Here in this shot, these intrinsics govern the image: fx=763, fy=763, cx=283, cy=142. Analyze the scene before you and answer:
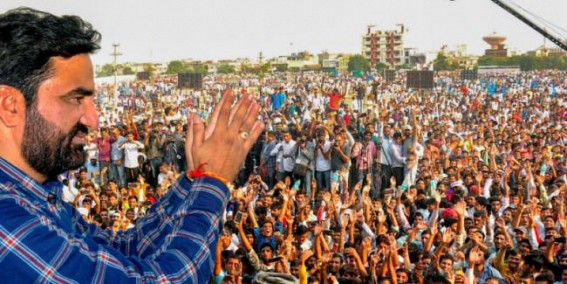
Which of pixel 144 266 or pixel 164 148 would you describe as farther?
pixel 164 148

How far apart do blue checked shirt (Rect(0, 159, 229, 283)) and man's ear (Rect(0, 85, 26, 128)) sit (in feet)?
0.20

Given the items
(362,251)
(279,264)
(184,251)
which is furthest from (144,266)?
(362,251)

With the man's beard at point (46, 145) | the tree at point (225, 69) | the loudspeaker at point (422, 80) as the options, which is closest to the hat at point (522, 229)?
the man's beard at point (46, 145)

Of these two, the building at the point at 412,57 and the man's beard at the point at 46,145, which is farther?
the building at the point at 412,57

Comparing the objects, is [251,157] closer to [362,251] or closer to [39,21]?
[362,251]

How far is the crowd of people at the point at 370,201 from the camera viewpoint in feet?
22.0

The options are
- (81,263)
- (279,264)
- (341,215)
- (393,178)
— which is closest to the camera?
(81,263)

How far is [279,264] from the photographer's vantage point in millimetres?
6535

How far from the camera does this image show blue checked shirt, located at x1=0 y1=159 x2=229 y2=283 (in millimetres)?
993

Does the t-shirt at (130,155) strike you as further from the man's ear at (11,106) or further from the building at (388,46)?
the building at (388,46)

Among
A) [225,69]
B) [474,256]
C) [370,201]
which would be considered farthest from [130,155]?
[225,69]

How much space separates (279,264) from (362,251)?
116 centimetres

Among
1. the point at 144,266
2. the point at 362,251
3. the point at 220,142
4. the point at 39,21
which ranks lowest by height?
the point at 362,251

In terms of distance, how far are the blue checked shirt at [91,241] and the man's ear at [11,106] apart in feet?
0.20
